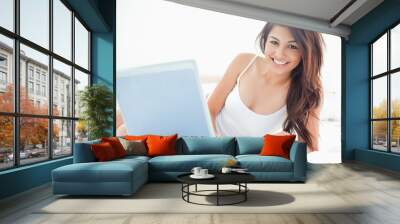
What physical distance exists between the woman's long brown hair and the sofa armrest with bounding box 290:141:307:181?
11.2 ft

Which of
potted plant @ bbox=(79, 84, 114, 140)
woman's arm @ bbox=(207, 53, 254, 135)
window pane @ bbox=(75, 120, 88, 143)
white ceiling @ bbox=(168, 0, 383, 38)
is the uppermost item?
white ceiling @ bbox=(168, 0, 383, 38)

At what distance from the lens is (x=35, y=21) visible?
224 inches

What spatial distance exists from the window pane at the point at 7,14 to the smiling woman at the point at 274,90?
5.43m

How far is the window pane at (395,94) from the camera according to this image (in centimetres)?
773

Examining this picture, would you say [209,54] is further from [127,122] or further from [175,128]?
[127,122]

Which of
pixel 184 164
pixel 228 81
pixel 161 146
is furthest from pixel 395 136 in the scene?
pixel 161 146

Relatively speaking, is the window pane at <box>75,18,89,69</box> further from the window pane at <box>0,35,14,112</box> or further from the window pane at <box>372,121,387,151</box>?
the window pane at <box>372,121,387,151</box>

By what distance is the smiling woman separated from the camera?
9.46 meters

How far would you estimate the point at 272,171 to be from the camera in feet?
19.4

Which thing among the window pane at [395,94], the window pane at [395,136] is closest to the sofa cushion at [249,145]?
the window pane at [395,136]

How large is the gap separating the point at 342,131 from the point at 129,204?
6.82 meters

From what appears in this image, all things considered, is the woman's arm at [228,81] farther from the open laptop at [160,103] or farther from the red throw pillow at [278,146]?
the red throw pillow at [278,146]

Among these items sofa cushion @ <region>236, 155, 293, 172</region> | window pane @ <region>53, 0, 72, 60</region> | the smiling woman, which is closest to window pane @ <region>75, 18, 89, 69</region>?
window pane @ <region>53, 0, 72, 60</region>

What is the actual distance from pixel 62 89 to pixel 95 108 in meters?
1.03
